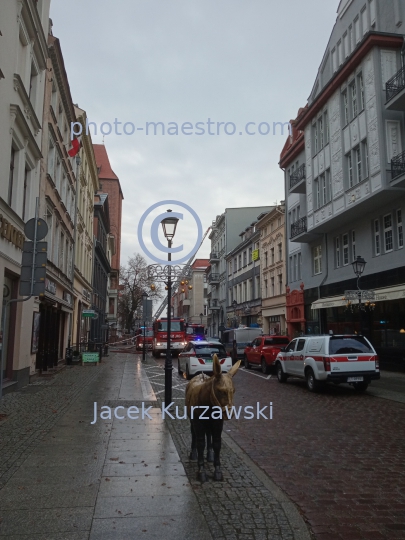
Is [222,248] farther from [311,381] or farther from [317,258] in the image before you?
[311,381]

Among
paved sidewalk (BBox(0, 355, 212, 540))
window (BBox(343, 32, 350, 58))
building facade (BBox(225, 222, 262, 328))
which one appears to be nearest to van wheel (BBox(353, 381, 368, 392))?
paved sidewalk (BBox(0, 355, 212, 540))

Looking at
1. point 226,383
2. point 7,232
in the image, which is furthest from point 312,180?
point 226,383

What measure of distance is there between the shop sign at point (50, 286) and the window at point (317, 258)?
17156mm

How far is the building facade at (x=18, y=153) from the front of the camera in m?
12.9

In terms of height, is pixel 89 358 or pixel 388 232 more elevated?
pixel 388 232

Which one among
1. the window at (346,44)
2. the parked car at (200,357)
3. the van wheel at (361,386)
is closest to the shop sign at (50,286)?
the parked car at (200,357)

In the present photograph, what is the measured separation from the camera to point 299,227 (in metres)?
32.1

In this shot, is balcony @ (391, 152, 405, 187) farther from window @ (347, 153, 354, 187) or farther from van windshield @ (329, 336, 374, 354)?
van windshield @ (329, 336, 374, 354)

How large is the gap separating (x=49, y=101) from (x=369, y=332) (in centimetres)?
1833

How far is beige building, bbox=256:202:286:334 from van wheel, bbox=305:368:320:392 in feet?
78.1

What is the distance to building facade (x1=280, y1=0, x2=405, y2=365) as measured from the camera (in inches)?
867

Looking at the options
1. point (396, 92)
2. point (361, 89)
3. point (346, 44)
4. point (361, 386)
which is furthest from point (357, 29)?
point (361, 386)

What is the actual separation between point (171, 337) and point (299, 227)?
1245 centimetres

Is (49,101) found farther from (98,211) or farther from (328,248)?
(98,211)
